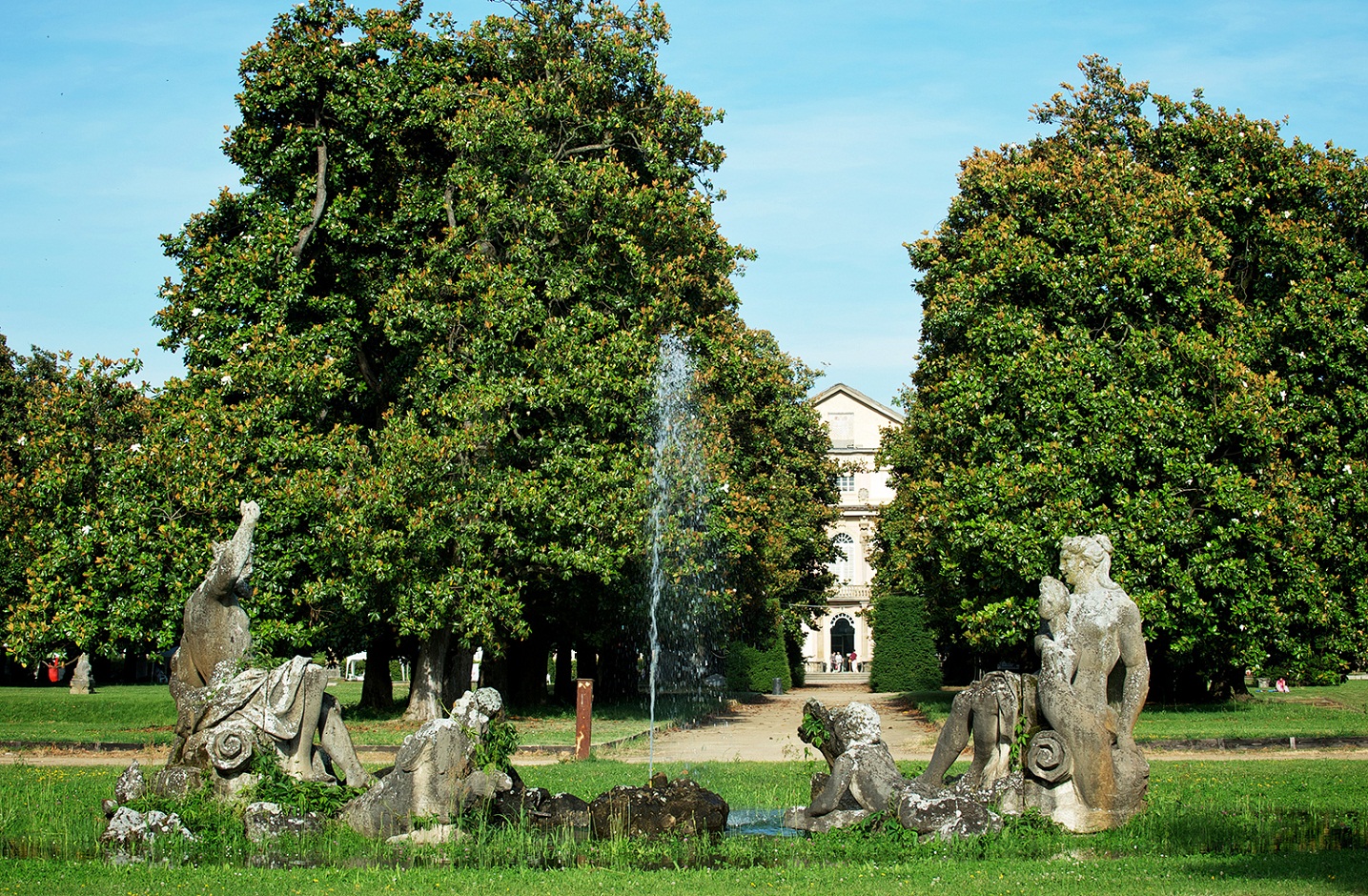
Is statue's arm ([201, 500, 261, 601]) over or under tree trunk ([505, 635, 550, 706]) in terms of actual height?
over

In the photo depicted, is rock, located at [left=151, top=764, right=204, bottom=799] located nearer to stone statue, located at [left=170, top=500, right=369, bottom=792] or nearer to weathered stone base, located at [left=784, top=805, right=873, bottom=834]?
stone statue, located at [left=170, top=500, right=369, bottom=792]

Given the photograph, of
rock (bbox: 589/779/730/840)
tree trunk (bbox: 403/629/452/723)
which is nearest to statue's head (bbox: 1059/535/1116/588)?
rock (bbox: 589/779/730/840)

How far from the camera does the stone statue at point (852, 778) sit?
10.7m

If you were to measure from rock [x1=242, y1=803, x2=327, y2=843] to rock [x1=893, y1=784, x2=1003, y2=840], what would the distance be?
15.8 ft

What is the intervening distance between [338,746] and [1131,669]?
707 cm

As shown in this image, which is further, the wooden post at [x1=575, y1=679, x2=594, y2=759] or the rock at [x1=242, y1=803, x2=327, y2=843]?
the wooden post at [x1=575, y1=679, x2=594, y2=759]

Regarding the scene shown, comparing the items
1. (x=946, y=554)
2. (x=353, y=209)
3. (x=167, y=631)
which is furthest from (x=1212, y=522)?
(x=167, y=631)

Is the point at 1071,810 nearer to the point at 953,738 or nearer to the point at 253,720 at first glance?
the point at 953,738

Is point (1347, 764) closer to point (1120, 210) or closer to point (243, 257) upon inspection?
point (1120, 210)

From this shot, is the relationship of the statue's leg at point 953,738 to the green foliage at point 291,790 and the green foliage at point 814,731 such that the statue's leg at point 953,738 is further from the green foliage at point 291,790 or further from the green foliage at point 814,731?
the green foliage at point 291,790

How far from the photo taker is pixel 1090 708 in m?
10.5

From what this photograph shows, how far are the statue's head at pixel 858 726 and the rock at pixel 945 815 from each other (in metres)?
0.64

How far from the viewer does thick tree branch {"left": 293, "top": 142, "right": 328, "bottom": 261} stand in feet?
83.3

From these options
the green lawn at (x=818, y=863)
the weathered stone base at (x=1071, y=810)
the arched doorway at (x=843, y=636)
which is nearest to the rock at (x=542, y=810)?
the green lawn at (x=818, y=863)
